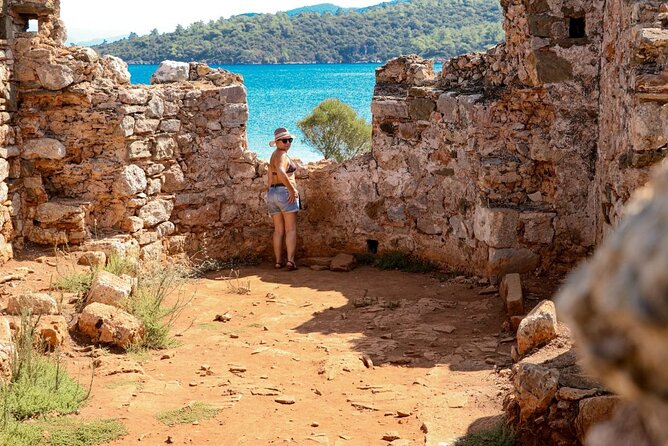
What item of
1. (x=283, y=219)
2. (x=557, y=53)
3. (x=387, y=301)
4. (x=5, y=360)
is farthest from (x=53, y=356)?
(x=557, y=53)

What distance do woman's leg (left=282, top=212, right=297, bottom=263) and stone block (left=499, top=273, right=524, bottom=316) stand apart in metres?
2.68

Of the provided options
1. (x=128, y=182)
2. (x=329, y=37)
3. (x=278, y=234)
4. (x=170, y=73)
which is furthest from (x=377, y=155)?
(x=329, y=37)

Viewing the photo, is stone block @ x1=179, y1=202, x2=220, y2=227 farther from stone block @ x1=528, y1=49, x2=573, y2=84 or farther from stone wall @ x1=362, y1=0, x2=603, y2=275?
stone block @ x1=528, y1=49, x2=573, y2=84

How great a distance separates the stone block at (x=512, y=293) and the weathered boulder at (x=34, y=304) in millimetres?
3862

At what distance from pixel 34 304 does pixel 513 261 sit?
459 cm

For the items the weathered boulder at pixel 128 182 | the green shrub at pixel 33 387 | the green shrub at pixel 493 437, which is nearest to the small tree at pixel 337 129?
the weathered boulder at pixel 128 182

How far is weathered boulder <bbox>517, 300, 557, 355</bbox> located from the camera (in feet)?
17.8

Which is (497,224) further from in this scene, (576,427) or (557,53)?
(576,427)

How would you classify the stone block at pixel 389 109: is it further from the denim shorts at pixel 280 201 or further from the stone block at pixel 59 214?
the stone block at pixel 59 214

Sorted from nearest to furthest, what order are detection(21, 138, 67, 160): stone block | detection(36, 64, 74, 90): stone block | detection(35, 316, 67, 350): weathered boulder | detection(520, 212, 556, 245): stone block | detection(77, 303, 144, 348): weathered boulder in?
detection(35, 316, 67, 350): weathered boulder → detection(77, 303, 144, 348): weathered boulder → detection(520, 212, 556, 245): stone block → detection(36, 64, 74, 90): stone block → detection(21, 138, 67, 160): stone block

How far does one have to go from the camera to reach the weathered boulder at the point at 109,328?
6.41 meters

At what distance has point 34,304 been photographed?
654cm

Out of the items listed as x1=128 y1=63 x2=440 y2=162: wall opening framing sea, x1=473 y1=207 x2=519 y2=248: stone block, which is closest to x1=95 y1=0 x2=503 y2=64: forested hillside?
x1=128 y1=63 x2=440 y2=162: wall opening framing sea

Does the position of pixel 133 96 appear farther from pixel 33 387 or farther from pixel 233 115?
pixel 33 387
